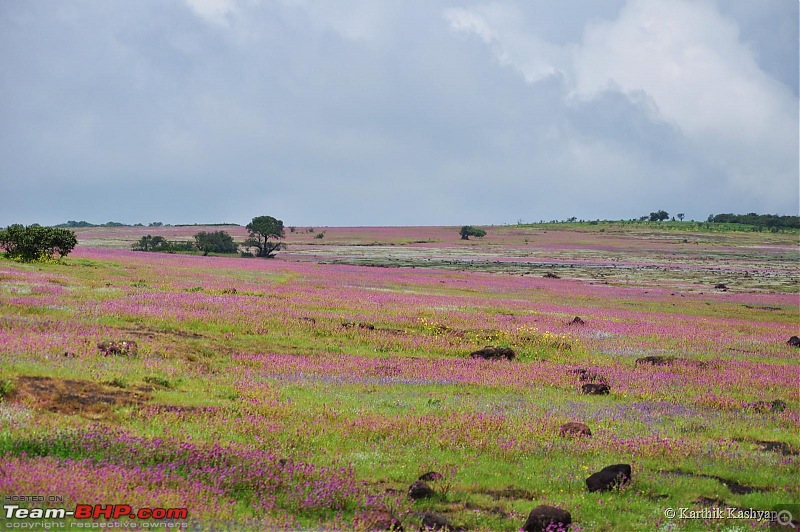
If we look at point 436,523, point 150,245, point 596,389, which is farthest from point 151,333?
point 150,245

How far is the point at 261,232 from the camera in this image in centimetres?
9356

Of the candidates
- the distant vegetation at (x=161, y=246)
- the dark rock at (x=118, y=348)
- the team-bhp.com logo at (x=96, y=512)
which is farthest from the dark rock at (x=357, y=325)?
the distant vegetation at (x=161, y=246)

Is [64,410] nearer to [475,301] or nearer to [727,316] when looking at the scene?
[475,301]

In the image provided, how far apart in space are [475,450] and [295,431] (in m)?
3.23

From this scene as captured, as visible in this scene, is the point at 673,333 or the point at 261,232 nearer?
the point at 673,333

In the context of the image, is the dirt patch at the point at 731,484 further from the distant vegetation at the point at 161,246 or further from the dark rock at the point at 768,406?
the distant vegetation at the point at 161,246

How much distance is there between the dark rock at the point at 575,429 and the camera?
12.9 meters

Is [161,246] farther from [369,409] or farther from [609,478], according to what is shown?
[609,478]

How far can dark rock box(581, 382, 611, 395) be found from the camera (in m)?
17.5

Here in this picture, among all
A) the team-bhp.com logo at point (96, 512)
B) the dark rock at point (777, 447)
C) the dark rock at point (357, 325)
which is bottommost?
the dark rock at point (777, 447)

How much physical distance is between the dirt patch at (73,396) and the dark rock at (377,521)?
5.33 m

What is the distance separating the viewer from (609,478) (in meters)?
10.1

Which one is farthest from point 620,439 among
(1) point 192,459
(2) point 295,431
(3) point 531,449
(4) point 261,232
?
(4) point 261,232

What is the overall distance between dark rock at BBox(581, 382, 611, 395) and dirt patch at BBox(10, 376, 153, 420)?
1100 cm
